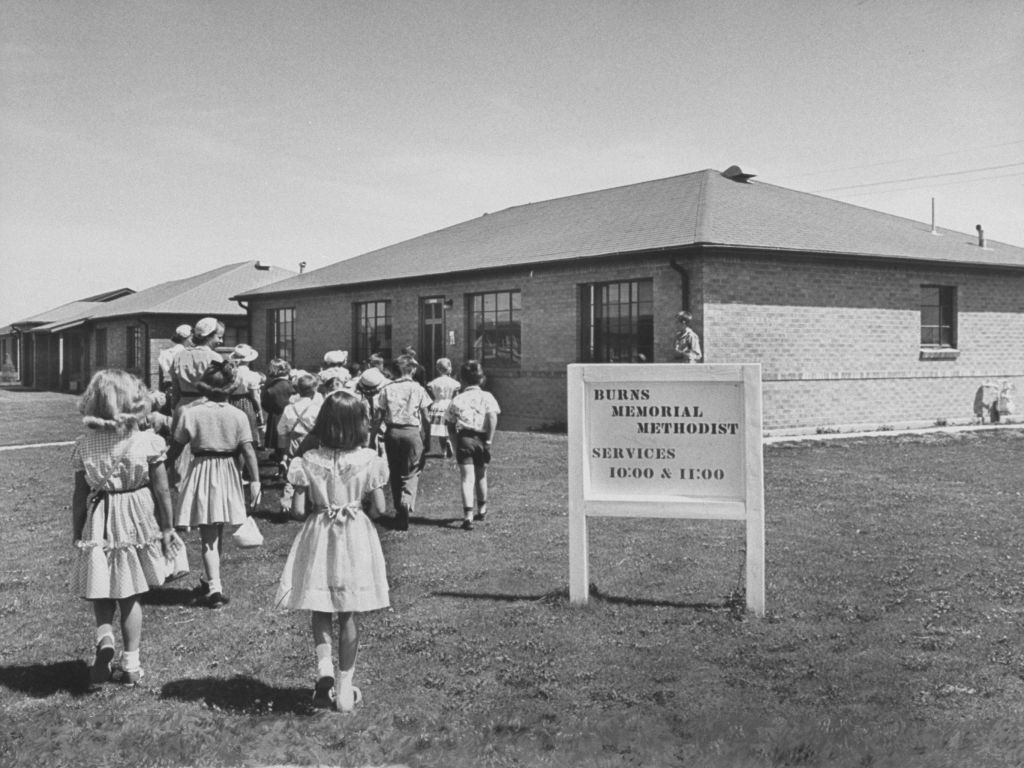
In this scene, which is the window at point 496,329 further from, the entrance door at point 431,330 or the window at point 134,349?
Answer: the window at point 134,349

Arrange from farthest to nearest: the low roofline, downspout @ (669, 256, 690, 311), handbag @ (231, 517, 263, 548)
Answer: downspout @ (669, 256, 690, 311)
the low roofline
handbag @ (231, 517, 263, 548)

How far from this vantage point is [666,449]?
6.42m

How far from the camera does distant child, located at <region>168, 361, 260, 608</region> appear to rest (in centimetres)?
630

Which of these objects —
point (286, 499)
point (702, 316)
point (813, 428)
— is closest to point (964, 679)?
point (286, 499)

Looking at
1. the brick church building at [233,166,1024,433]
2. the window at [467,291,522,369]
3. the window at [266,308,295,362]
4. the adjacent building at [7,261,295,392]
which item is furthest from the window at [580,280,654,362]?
the adjacent building at [7,261,295,392]

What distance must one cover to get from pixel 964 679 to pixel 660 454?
2.31 m

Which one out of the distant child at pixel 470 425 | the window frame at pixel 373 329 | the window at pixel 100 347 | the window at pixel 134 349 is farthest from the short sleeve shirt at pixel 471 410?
the window at pixel 100 347

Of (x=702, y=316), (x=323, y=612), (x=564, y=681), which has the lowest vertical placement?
(x=564, y=681)

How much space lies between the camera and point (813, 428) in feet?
59.4

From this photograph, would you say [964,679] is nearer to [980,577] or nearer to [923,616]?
[923,616]

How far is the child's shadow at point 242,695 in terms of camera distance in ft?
14.9

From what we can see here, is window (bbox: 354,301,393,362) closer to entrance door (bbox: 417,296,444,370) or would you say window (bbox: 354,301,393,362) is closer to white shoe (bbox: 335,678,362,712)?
entrance door (bbox: 417,296,444,370)

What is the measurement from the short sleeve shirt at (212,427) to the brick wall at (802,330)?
12048 millimetres

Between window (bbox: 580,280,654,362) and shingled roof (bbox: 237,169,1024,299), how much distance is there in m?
0.87
